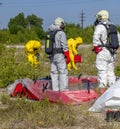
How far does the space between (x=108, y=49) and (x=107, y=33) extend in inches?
14.0

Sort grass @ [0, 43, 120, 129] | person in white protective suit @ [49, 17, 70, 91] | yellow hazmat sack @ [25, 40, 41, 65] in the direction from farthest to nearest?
yellow hazmat sack @ [25, 40, 41, 65] → person in white protective suit @ [49, 17, 70, 91] → grass @ [0, 43, 120, 129]

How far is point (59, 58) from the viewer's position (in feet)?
34.0

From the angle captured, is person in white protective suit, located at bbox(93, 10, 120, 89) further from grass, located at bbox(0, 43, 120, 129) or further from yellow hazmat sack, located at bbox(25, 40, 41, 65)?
yellow hazmat sack, located at bbox(25, 40, 41, 65)

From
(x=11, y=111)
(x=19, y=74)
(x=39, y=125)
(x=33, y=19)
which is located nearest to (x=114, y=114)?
(x=39, y=125)

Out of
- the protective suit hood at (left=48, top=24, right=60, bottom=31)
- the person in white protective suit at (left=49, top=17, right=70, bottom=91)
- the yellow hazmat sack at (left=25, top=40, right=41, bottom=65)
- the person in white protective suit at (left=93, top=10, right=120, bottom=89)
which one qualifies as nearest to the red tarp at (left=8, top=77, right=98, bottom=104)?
the person in white protective suit at (left=49, top=17, right=70, bottom=91)

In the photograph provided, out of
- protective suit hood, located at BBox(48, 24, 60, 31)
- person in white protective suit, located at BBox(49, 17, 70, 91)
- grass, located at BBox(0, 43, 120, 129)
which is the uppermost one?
protective suit hood, located at BBox(48, 24, 60, 31)

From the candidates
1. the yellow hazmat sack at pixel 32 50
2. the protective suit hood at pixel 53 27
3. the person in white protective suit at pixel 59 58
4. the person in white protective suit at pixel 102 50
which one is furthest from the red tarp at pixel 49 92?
the yellow hazmat sack at pixel 32 50

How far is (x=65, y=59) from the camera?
10.6 m

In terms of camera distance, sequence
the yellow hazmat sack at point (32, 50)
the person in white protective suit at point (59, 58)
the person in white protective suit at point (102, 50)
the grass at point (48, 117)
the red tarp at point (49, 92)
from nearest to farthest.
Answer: the grass at point (48, 117) → the red tarp at point (49, 92) → the person in white protective suit at point (59, 58) → the person in white protective suit at point (102, 50) → the yellow hazmat sack at point (32, 50)

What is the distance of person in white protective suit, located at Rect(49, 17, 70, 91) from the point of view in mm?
10266

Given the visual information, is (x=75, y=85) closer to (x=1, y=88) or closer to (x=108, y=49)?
(x=108, y=49)

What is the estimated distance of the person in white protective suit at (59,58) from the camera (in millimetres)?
10266

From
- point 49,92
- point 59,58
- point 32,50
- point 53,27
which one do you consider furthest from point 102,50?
point 32,50

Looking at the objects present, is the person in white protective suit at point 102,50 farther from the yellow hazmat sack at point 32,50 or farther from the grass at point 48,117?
the yellow hazmat sack at point 32,50
